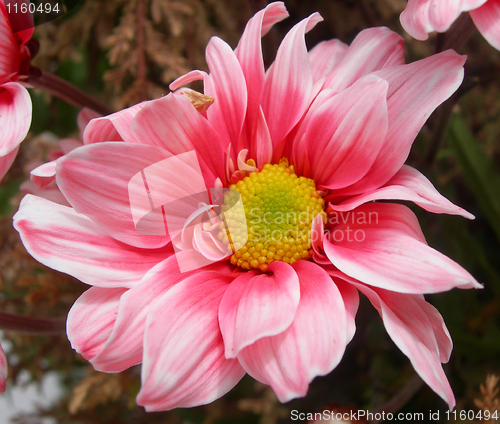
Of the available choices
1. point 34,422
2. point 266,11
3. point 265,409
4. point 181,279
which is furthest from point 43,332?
point 34,422

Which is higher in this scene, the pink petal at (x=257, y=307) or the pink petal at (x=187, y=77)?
the pink petal at (x=187, y=77)

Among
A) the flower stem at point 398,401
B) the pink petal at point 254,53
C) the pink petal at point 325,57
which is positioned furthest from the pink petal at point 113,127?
the flower stem at point 398,401

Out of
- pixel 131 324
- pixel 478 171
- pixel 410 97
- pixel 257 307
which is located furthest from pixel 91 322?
pixel 478 171

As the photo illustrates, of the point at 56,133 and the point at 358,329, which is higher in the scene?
the point at 56,133

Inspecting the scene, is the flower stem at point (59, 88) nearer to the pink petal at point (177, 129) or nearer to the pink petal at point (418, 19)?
the pink petal at point (177, 129)

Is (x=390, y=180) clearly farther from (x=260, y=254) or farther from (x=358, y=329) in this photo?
(x=358, y=329)

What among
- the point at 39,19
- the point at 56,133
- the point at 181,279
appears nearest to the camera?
the point at 181,279

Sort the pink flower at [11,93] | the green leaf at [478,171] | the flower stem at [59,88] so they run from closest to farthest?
the pink flower at [11,93], the flower stem at [59,88], the green leaf at [478,171]
